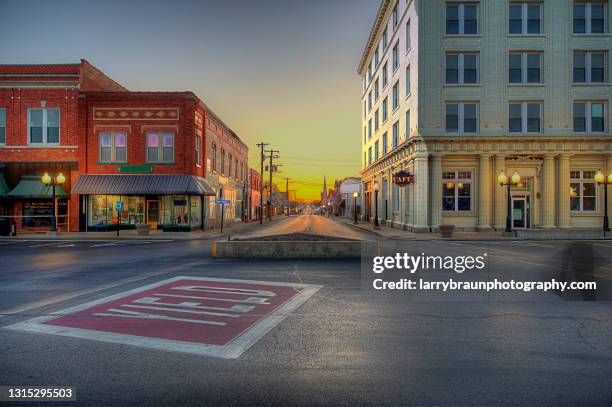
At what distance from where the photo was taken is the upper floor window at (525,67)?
1150 inches

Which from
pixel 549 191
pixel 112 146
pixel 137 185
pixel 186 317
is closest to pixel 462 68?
pixel 549 191

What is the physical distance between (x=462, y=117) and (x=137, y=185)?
85.4ft

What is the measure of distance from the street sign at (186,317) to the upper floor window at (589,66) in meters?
31.6

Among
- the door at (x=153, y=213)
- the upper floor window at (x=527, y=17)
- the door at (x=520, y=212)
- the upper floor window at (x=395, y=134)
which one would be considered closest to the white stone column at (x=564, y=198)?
the door at (x=520, y=212)

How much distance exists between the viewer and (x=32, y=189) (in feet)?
94.6

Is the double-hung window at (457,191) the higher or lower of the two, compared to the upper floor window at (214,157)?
lower

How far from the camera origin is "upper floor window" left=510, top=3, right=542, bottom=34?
29.2m

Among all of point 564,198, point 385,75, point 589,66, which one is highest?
point 385,75

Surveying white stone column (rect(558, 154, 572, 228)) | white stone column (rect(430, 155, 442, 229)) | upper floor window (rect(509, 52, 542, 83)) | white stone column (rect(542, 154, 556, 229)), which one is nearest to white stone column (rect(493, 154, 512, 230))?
white stone column (rect(542, 154, 556, 229))

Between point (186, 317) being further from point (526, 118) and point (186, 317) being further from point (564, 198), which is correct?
point (564, 198)

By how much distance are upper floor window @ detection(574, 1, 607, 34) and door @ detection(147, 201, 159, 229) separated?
3601 centimetres

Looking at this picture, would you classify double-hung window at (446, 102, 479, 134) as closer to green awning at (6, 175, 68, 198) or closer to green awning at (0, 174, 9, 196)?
green awning at (6, 175, 68, 198)

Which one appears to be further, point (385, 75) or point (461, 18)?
point (385, 75)

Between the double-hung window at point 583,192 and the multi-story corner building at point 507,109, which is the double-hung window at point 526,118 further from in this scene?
the double-hung window at point 583,192
